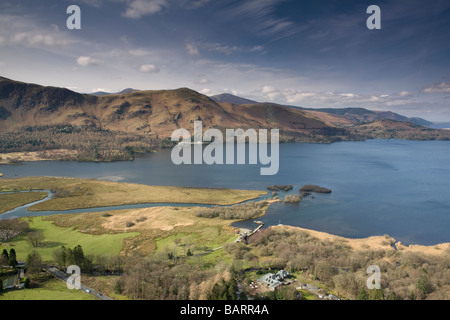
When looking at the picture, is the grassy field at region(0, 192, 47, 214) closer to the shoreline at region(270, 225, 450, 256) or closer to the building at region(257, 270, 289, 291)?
the building at region(257, 270, 289, 291)

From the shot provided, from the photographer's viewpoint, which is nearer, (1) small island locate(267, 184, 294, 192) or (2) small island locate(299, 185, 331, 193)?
(2) small island locate(299, 185, 331, 193)

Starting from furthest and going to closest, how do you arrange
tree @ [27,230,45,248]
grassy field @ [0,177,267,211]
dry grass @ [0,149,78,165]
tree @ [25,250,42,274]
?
dry grass @ [0,149,78,165] < grassy field @ [0,177,267,211] < tree @ [27,230,45,248] < tree @ [25,250,42,274]

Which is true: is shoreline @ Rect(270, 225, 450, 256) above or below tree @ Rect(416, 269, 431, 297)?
below

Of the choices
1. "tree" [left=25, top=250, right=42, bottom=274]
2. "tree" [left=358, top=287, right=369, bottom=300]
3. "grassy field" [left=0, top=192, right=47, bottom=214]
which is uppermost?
"grassy field" [left=0, top=192, right=47, bottom=214]

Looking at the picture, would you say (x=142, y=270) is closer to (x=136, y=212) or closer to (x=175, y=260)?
(x=175, y=260)

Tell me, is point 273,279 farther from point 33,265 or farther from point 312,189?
point 312,189

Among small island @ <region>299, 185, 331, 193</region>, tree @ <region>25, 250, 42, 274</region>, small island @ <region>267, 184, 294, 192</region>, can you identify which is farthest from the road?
small island @ <region>299, 185, 331, 193</region>

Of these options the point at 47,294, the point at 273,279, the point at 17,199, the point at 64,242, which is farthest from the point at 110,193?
the point at 273,279

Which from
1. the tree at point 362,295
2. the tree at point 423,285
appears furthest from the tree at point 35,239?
the tree at point 423,285
